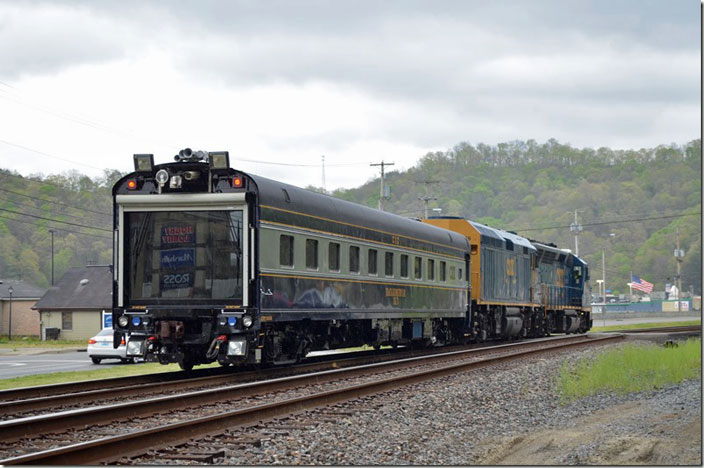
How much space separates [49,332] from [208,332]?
182ft

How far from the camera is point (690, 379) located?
18.3m

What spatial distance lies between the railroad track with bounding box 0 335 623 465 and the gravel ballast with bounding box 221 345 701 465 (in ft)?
1.38

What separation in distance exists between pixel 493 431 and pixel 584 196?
449 feet

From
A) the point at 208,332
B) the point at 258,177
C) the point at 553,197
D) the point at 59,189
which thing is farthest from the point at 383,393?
the point at 553,197

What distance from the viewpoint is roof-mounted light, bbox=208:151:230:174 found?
16.6 metres

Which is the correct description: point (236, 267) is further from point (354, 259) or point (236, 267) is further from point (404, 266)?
point (404, 266)

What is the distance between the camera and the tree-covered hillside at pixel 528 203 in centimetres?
9950

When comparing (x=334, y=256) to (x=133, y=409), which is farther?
(x=334, y=256)

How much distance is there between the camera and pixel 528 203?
156 meters

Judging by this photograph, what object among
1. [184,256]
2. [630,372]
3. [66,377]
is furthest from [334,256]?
[66,377]

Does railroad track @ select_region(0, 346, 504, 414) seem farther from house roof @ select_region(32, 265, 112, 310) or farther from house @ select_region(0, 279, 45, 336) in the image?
house @ select_region(0, 279, 45, 336)

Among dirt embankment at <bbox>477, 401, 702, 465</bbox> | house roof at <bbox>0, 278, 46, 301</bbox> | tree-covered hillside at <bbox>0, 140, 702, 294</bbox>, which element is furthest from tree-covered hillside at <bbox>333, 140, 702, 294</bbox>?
dirt embankment at <bbox>477, 401, 702, 465</bbox>

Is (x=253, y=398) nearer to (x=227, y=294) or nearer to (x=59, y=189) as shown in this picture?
(x=227, y=294)

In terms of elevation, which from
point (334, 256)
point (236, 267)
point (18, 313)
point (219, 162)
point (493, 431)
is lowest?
point (18, 313)
